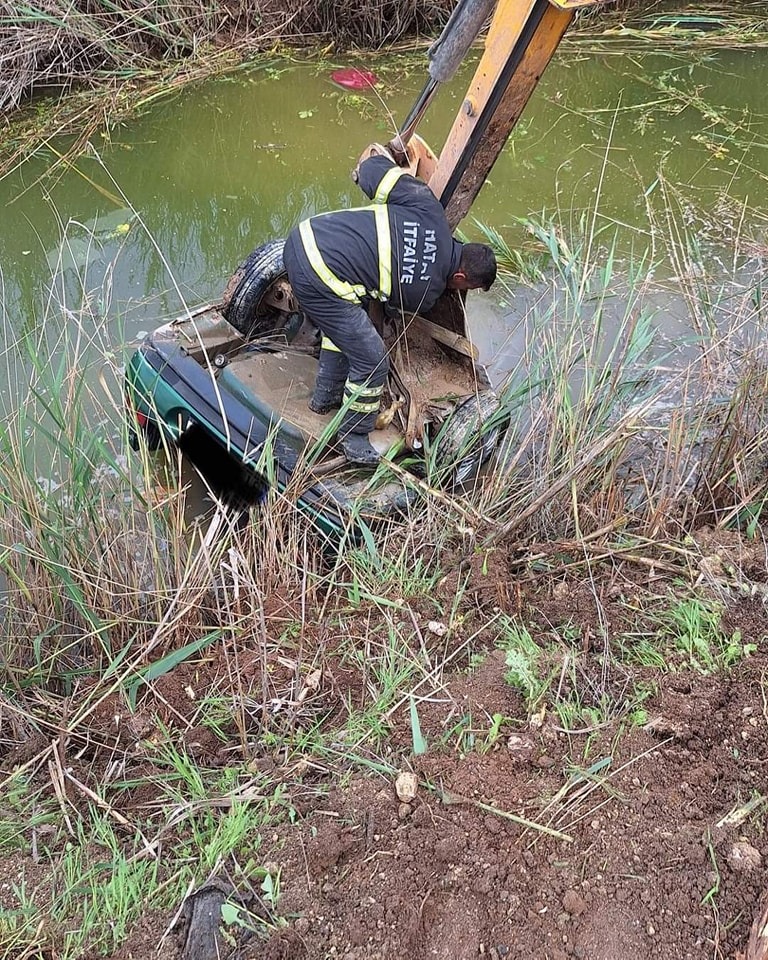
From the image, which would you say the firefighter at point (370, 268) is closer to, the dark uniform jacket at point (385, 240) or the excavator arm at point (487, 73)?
the dark uniform jacket at point (385, 240)

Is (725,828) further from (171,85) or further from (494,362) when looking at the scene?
Result: (171,85)

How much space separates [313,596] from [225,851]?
0.94 meters

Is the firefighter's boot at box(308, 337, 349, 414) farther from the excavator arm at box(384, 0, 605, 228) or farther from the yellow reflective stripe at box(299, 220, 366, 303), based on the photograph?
the excavator arm at box(384, 0, 605, 228)

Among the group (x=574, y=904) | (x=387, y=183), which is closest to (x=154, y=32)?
(x=387, y=183)

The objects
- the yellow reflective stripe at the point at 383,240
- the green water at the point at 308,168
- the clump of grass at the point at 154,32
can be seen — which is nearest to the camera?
the yellow reflective stripe at the point at 383,240

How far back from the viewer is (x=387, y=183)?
315 cm

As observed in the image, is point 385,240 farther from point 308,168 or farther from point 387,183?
point 308,168

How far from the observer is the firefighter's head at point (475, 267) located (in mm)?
3242

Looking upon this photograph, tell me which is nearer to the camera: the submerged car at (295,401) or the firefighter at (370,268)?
the submerged car at (295,401)

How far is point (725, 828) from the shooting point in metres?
1.73

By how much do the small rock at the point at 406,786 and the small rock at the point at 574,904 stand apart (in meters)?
0.41

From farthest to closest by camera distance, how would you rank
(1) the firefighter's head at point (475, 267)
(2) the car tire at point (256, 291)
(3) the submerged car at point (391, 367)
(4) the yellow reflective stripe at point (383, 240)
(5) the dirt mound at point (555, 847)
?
(2) the car tire at point (256, 291) → (1) the firefighter's head at point (475, 267) → (4) the yellow reflective stripe at point (383, 240) → (3) the submerged car at point (391, 367) → (5) the dirt mound at point (555, 847)

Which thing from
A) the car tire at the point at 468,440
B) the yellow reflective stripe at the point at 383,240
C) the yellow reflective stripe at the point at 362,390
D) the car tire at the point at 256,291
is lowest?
the car tire at the point at 468,440

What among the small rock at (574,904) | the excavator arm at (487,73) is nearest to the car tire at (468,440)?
the excavator arm at (487,73)
